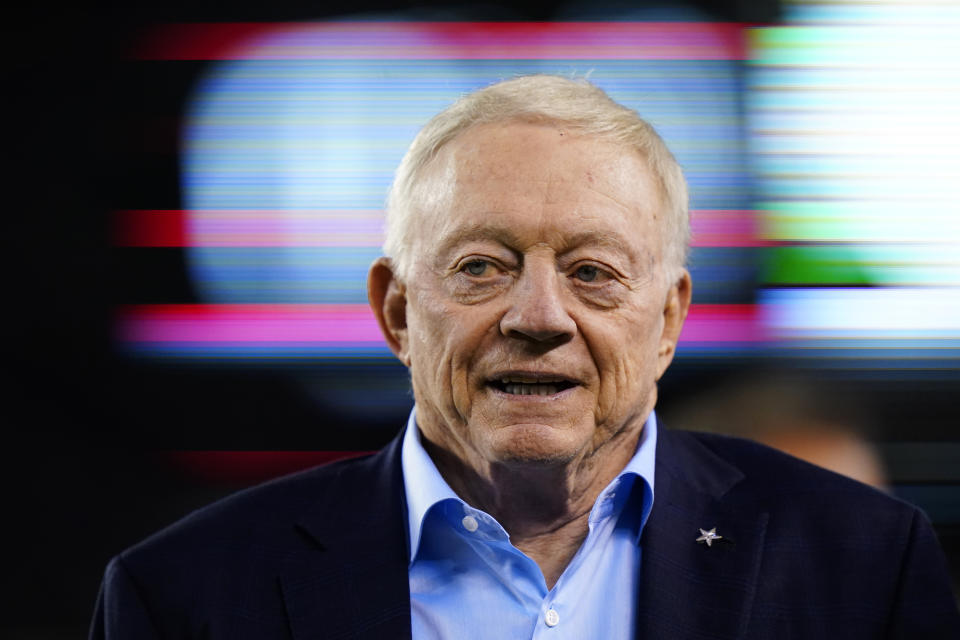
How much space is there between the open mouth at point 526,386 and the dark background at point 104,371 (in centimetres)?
128

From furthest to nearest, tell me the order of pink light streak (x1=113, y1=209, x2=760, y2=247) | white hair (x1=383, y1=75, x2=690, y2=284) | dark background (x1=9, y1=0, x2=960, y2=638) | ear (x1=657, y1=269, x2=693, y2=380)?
dark background (x1=9, y1=0, x2=960, y2=638) → pink light streak (x1=113, y1=209, x2=760, y2=247) → ear (x1=657, y1=269, x2=693, y2=380) → white hair (x1=383, y1=75, x2=690, y2=284)

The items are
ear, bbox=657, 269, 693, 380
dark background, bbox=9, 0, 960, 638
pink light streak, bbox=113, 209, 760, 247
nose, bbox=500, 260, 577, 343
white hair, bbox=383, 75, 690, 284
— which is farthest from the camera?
dark background, bbox=9, 0, 960, 638

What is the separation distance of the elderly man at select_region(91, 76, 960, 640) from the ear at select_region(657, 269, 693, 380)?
1.3 inches

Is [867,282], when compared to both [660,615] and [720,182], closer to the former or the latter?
[720,182]

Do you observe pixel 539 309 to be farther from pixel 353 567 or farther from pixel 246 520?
pixel 246 520

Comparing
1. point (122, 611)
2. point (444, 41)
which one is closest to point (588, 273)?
point (122, 611)

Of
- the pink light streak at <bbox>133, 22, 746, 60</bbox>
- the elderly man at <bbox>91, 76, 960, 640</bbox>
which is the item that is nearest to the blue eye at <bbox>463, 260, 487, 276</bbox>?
the elderly man at <bbox>91, 76, 960, 640</bbox>

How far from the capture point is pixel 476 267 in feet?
5.26

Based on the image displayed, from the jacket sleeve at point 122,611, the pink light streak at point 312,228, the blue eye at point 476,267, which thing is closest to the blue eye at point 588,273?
the blue eye at point 476,267

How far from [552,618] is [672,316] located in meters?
0.62

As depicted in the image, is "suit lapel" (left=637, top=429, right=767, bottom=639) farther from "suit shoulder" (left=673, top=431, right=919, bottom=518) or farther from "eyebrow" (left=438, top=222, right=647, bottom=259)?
"eyebrow" (left=438, top=222, right=647, bottom=259)

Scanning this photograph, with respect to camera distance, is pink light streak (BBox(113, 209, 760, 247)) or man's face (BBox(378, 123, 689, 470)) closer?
man's face (BBox(378, 123, 689, 470))

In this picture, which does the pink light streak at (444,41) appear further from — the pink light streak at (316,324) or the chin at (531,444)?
the chin at (531,444)

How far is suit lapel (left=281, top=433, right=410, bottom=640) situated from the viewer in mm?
1571
